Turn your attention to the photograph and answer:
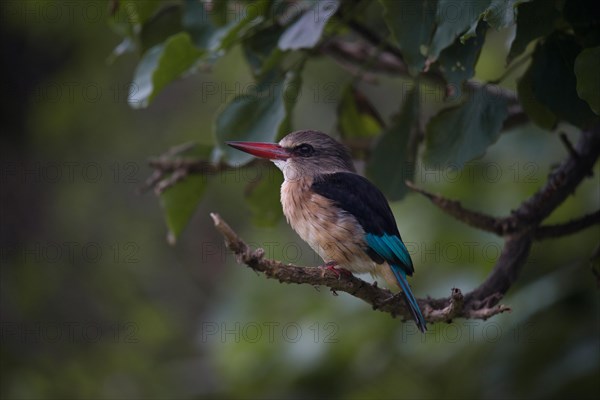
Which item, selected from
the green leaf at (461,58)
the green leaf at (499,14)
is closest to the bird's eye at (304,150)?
the green leaf at (461,58)

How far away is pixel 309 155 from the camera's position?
394cm

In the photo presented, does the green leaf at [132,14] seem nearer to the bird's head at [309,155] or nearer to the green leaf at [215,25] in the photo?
the green leaf at [215,25]

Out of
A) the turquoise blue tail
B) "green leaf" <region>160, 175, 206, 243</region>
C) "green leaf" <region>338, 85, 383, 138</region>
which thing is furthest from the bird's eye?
the turquoise blue tail

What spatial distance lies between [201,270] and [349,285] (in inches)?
243

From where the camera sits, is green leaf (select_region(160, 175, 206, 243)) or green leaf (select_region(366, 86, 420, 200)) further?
green leaf (select_region(160, 175, 206, 243))

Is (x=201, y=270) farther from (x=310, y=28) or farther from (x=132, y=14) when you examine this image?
(x=310, y=28)

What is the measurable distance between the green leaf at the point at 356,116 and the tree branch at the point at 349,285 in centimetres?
116

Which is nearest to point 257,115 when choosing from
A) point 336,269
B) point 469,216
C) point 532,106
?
point 336,269

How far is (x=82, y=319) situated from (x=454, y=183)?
3721 mm

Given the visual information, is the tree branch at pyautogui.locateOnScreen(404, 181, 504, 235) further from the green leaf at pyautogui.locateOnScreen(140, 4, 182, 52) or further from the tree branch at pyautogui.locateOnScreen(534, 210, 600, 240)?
the green leaf at pyautogui.locateOnScreen(140, 4, 182, 52)

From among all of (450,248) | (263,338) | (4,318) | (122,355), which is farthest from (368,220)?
(4,318)

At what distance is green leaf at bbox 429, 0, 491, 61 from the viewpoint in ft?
8.00

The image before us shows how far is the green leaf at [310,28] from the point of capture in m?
2.92

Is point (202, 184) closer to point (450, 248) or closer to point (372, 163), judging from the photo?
point (372, 163)
